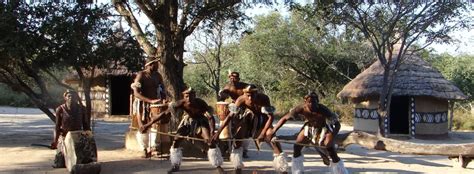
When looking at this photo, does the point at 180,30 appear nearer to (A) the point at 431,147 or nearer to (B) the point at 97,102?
(A) the point at 431,147

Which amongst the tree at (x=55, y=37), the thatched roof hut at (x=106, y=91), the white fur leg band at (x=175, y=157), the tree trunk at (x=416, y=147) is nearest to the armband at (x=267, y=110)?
the white fur leg band at (x=175, y=157)

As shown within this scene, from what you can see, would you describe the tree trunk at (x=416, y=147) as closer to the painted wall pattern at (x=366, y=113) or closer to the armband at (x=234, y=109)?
the armband at (x=234, y=109)

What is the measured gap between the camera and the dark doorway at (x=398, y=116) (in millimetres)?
20694

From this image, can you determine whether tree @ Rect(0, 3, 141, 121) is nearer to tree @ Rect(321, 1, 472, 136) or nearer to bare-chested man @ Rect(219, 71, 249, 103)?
bare-chested man @ Rect(219, 71, 249, 103)

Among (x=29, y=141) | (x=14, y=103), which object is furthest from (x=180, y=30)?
(x=14, y=103)

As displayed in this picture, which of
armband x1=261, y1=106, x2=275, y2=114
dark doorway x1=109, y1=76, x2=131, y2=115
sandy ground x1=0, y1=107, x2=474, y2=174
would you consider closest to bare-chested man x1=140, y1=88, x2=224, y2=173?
sandy ground x1=0, y1=107, x2=474, y2=174

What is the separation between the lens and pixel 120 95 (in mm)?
25641

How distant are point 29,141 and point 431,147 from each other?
29.8ft

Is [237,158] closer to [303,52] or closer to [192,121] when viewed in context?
[192,121]

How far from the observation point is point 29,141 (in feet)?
42.3

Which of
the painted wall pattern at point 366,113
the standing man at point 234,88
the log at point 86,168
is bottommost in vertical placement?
the log at point 86,168

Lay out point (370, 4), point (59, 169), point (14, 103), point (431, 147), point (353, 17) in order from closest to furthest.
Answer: point (431, 147), point (59, 169), point (370, 4), point (353, 17), point (14, 103)

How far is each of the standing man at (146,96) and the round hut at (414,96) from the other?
10619 mm

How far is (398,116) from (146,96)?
1388 centimetres
